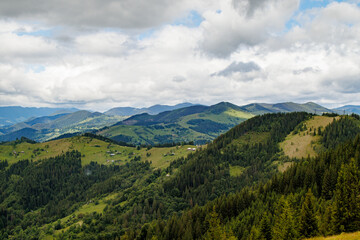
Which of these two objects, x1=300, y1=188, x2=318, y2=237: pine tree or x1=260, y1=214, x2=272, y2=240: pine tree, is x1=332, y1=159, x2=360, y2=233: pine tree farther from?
x1=260, y1=214, x2=272, y2=240: pine tree

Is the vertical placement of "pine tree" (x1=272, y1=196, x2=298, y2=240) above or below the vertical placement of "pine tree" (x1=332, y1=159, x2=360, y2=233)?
below

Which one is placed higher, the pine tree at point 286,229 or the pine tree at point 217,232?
the pine tree at point 286,229

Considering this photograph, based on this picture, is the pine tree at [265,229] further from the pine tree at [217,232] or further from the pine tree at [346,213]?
the pine tree at [346,213]

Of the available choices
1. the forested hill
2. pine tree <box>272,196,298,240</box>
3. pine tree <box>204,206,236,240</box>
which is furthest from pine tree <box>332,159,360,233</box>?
pine tree <box>204,206,236,240</box>

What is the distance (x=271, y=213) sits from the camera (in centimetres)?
12012

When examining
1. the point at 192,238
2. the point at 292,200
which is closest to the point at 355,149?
the point at 292,200

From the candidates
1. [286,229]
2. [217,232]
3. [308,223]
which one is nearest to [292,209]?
[308,223]

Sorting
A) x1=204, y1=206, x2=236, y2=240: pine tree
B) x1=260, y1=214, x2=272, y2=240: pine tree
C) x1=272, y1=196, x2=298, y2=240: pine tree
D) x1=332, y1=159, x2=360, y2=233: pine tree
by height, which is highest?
x1=332, y1=159, x2=360, y2=233: pine tree

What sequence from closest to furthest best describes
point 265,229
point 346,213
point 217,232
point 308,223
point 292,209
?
1. point 346,213
2. point 308,223
3. point 265,229
4. point 292,209
5. point 217,232

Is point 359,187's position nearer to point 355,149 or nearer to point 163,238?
point 355,149

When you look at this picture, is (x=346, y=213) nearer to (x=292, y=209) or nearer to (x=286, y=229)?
(x=292, y=209)

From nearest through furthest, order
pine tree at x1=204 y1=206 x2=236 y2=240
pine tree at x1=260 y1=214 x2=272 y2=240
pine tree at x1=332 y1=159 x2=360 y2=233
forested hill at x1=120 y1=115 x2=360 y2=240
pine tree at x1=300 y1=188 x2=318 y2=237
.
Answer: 1. pine tree at x1=332 y1=159 x2=360 y2=233
2. pine tree at x1=300 y1=188 x2=318 y2=237
3. forested hill at x1=120 y1=115 x2=360 y2=240
4. pine tree at x1=260 y1=214 x2=272 y2=240
5. pine tree at x1=204 y1=206 x2=236 y2=240

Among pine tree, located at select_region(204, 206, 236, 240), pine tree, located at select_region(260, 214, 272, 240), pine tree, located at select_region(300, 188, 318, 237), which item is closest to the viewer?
pine tree, located at select_region(300, 188, 318, 237)

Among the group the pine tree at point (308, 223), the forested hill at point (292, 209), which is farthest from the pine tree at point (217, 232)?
the pine tree at point (308, 223)
